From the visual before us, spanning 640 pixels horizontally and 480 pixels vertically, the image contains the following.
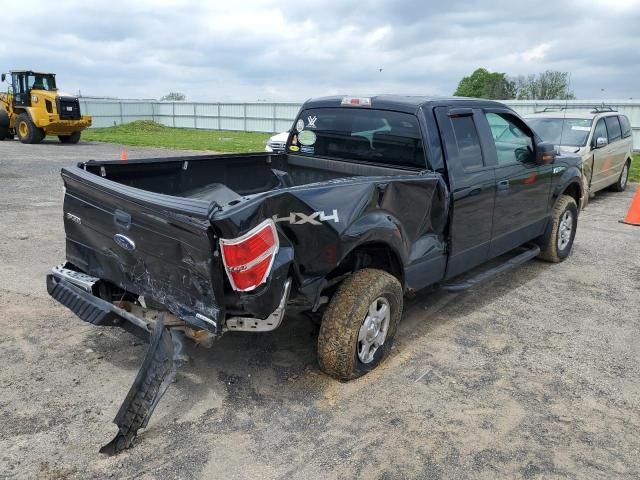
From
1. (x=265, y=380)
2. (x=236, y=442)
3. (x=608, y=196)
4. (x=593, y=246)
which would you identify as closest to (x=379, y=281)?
(x=265, y=380)

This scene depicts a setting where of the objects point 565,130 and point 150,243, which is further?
point 565,130

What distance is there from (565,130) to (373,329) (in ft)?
26.5

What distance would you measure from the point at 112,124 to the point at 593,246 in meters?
38.7

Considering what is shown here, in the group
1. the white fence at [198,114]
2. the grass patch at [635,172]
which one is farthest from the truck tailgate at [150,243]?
the white fence at [198,114]

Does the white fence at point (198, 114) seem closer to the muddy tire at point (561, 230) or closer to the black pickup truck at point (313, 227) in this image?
the muddy tire at point (561, 230)

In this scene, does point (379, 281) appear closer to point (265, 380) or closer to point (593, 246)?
point (265, 380)

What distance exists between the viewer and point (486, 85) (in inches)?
2581

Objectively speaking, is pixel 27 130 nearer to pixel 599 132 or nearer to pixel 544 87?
pixel 599 132

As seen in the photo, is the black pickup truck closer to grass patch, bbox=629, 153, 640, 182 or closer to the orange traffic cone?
the orange traffic cone

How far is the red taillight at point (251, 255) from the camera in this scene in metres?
2.81

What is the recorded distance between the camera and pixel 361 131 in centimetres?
470

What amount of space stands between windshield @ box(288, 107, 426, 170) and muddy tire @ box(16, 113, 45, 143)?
71.0 feet

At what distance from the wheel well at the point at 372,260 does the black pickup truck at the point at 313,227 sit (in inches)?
0.5

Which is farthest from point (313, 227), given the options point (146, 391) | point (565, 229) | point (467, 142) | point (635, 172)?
point (635, 172)
